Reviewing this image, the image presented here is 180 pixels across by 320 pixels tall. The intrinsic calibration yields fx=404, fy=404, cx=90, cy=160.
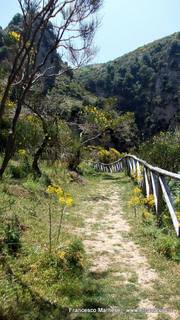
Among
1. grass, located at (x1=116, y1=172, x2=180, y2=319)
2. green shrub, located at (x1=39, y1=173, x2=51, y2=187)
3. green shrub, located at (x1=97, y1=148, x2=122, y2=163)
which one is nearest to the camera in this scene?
grass, located at (x1=116, y1=172, x2=180, y2=319)

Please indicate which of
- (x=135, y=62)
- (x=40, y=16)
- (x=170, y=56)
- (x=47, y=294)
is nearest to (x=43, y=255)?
(x=47, y=294)

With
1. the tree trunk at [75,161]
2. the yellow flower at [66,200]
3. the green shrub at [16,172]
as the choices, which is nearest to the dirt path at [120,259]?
the yellow flower at [66,200]

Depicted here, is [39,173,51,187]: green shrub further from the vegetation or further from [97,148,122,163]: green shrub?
[97,148,122,163]: green shrub

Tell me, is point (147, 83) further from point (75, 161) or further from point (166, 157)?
point (166, 157)

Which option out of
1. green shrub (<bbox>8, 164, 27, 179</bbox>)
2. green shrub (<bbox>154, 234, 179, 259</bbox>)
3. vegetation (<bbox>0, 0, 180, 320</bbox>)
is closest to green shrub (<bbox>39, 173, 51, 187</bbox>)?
vegetation (<bbox>0, 0, 180, 320</bbox>)

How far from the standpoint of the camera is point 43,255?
221 inches

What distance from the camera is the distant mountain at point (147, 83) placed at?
98875 mm

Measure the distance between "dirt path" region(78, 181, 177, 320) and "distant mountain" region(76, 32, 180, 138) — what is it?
8428 cm

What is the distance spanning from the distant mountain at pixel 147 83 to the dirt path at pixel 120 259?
277 ft

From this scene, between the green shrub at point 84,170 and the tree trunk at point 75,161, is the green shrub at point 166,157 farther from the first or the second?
the green shrub at point 84,170

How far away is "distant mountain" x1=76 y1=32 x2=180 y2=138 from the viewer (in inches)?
3893

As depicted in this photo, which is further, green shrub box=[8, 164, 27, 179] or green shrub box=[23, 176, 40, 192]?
green shrub box=[8, 164, 27, 179]

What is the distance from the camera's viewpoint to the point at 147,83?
110 metres

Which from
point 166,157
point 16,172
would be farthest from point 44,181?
point 166,157
